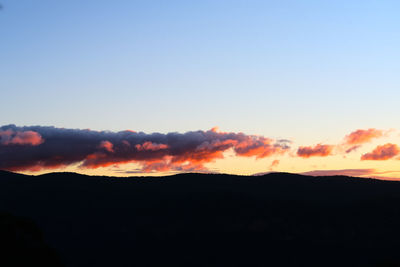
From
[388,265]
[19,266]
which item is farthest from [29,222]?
[388,265]

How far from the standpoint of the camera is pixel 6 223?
2891 inches

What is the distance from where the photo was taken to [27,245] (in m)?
71.6

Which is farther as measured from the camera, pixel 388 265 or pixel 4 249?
pixel 388 265

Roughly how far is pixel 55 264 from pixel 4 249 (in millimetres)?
6336

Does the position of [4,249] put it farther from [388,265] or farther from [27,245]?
[388,265]

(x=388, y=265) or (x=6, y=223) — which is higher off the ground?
(x=6, y=223)

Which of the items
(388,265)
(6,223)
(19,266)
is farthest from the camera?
(388,265)

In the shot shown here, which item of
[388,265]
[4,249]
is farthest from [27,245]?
[388,265]

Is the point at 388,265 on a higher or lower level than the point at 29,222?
lower

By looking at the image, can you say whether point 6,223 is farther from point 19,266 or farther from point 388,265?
point 388,265

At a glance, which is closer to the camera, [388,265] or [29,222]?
[29,222]

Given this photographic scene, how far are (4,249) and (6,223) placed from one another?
5064 millimetres

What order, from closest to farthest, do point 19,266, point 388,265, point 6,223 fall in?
point 19,266
point 6,223
point 388,265

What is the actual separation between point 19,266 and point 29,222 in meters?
9.50
